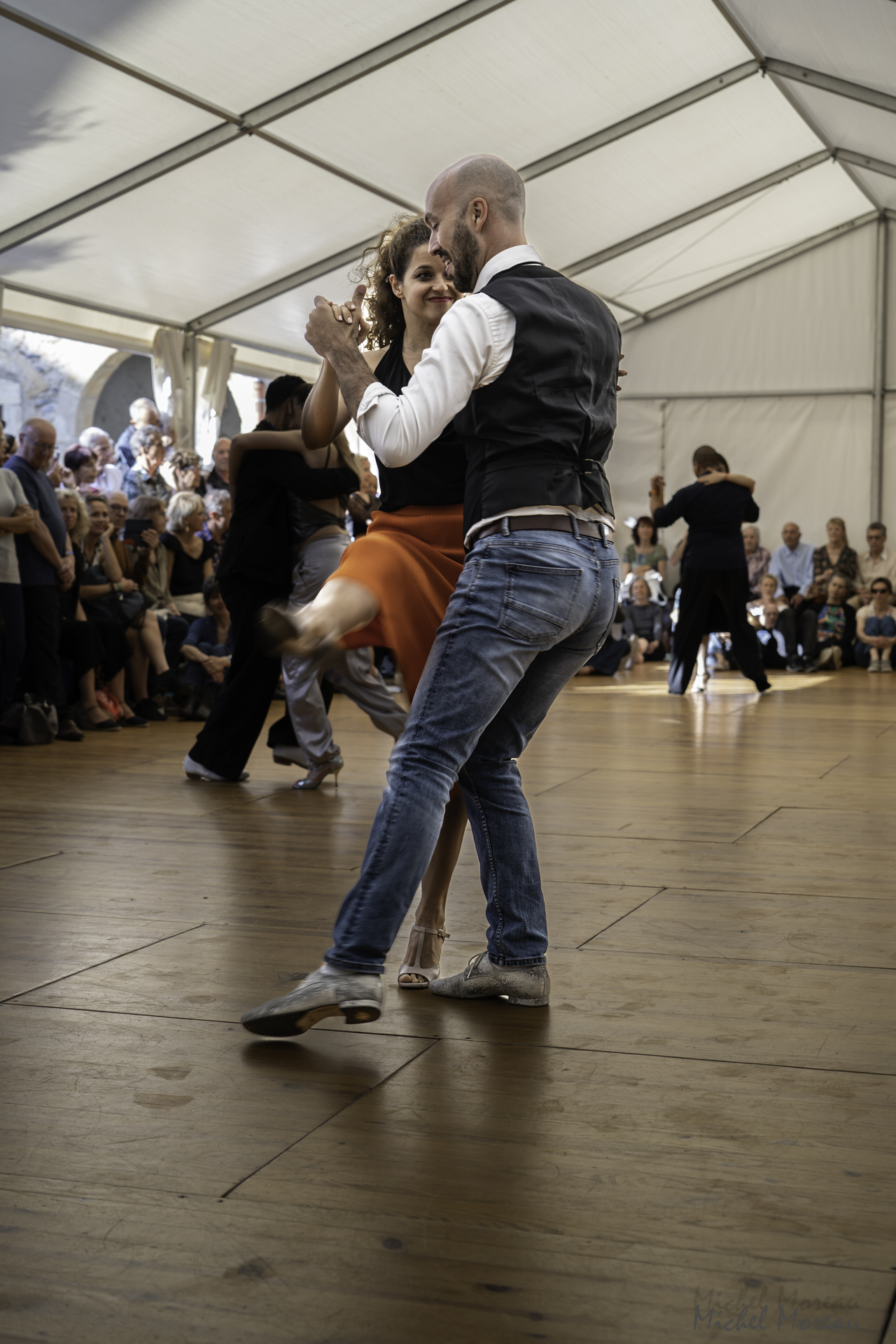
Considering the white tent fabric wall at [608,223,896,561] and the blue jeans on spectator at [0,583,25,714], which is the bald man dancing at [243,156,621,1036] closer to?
the blue jeans on spectator at [0,583,25,714]

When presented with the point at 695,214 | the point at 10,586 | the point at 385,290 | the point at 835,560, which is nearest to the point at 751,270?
the point at 695,214

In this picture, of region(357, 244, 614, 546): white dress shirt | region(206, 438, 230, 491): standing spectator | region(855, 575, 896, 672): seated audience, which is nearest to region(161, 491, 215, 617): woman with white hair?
region(206, 438, 230, 491): standing spectator

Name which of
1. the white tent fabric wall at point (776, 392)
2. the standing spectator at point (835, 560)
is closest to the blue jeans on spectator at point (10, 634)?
the standing spectator at point (835, 560)

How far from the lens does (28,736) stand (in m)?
6.06

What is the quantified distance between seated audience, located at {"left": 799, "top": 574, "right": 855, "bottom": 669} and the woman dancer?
10.2 meters

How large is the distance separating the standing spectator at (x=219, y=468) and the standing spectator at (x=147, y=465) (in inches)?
14.1

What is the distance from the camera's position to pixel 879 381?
14.1m

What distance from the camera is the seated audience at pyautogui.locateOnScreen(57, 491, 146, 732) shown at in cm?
671

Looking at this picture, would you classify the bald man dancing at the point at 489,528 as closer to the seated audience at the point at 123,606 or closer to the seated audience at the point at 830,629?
the seated audience at the point at 123,606

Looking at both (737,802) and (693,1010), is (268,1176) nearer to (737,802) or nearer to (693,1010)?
(693,1010)

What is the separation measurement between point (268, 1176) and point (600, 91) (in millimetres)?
9529

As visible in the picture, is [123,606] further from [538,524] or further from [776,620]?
[776,620]

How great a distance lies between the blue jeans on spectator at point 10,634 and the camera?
6117mm

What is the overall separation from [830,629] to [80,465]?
22.8 ft
